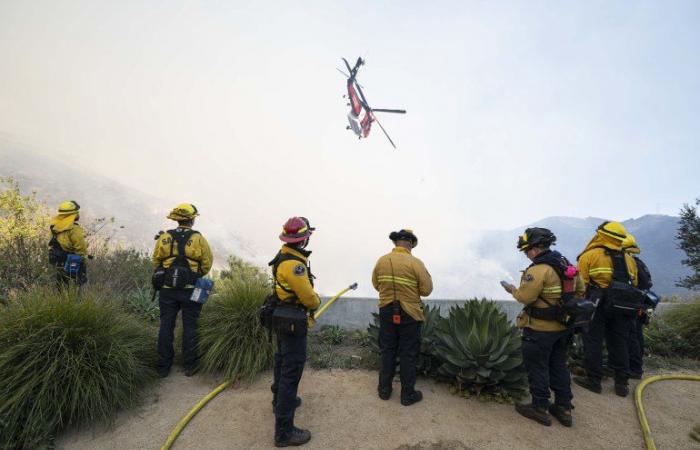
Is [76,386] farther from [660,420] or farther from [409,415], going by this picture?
[660,420]

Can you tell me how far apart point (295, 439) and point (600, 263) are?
430cm

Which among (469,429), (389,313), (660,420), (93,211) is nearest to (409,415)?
(469,429)

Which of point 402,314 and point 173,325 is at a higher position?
point 402,314

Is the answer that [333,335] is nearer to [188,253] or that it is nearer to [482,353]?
[482,353]

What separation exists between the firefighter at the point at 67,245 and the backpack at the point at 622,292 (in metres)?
7.95

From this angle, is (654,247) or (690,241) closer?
(690,241)

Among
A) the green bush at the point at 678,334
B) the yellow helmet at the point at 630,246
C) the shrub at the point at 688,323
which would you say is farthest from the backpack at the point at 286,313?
the shrub at the point at 688,323

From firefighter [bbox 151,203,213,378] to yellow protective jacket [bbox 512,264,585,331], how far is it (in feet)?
13.3

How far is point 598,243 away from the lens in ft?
14.5

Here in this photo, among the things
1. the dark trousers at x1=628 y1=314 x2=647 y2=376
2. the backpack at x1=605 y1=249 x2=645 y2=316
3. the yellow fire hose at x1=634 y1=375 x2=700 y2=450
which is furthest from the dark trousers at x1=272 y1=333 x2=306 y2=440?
the dark trousers at x1=628 y1=314 x2=647 y2=376

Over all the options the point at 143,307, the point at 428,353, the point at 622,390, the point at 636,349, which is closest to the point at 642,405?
the point at 622,390

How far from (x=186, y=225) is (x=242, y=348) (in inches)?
75.2

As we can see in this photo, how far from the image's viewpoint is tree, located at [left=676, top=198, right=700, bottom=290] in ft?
47.0

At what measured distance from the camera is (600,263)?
432cm
